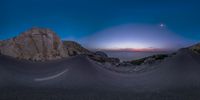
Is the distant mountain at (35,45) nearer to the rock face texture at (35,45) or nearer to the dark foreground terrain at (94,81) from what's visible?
the rock face texture at (35,45)

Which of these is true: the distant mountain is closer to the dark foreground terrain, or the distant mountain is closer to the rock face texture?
the rock face texture

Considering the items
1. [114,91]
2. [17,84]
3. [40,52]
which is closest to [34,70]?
[17,84]

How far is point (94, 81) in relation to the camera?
54.1ft

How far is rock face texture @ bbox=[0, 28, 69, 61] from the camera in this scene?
327 feet

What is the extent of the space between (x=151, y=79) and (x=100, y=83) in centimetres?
423

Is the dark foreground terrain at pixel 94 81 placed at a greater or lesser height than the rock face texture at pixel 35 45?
lesser

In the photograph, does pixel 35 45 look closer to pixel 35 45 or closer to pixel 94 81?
pixel 35 45

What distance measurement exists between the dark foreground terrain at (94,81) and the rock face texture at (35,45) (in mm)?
80906

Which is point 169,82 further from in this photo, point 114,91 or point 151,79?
point 114,91

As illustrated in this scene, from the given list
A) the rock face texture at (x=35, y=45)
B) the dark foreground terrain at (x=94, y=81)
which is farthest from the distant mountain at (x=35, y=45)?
the dark foreground terrain at (x=94, y=81)

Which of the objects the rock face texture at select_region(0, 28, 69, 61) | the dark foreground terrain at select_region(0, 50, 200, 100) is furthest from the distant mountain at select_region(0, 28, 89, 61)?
the dark foreground terrain at select_region(0, 50, 200, 100)

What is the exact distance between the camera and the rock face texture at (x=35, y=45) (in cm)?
9981

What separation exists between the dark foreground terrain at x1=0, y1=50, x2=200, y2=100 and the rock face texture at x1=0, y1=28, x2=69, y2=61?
265 ft

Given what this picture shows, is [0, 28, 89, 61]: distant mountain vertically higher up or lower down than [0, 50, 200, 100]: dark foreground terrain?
higher up
